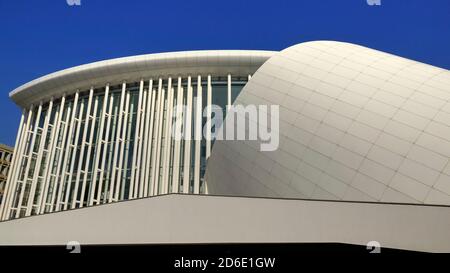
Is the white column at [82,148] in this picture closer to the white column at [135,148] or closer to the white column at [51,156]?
the white column at [51,156]

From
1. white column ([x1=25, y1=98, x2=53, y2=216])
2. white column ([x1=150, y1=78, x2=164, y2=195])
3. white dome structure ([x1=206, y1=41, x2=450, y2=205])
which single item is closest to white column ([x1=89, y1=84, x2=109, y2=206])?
white column ([x1=150, y1=78, x2=164, y2=195])

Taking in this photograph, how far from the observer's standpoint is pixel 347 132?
36.0 feet

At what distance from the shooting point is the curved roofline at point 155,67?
2678cm

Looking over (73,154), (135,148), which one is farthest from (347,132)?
(73,154)

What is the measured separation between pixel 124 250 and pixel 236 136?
774cm

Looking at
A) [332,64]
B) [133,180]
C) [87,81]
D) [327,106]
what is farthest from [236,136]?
[87,81]

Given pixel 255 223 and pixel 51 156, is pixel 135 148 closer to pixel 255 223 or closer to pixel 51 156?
pixel 51 156

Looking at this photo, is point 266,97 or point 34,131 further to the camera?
point 34,131

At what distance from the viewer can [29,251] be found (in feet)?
22.3

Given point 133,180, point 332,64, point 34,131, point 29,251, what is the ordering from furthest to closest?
point 34,131
point 133,180
point 332,64
point 29,251

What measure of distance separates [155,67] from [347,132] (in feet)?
64.6

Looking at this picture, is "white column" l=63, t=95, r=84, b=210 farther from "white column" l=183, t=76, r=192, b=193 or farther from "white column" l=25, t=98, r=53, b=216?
"white column" l=183, t=76, r=192, b=193

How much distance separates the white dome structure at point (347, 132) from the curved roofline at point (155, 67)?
12.6m
